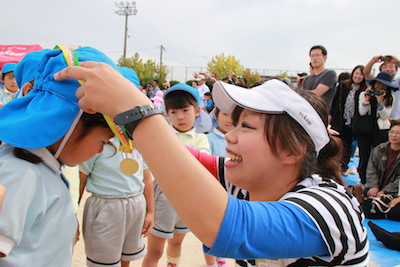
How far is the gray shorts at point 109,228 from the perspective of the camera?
2.15 m

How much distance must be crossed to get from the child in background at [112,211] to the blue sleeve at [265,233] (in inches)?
56.0

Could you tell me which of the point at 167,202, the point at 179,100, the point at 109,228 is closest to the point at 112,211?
the point at 109,228

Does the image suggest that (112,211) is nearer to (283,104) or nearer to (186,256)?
(186,256)

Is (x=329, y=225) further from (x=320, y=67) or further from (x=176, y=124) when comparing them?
(x=320, y=67)

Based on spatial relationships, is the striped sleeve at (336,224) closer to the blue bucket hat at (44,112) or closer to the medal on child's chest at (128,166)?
the medal on child's chest at (128,166)

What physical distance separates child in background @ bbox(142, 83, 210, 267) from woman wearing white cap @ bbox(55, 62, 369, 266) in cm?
172

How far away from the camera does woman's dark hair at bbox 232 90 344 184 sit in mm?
1094

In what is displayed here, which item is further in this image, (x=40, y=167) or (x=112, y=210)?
(x=112, y=210)

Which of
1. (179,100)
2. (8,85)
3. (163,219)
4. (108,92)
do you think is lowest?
(163,219)

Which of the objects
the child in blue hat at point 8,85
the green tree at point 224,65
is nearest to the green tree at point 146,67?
the green tree at point 224,65

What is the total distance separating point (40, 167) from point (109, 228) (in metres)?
1.22

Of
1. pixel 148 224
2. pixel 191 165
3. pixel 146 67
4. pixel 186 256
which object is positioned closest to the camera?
pixel 191 165

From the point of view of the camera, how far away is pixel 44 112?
103 cm

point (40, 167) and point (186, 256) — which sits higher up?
point (40, 167)
